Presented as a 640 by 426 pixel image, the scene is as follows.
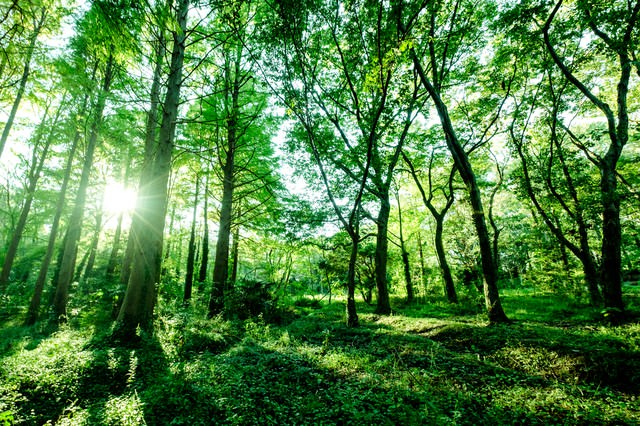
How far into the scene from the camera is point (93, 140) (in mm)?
10609

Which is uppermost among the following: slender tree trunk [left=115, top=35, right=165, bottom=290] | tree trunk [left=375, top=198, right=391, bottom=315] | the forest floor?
slender tree trunk [left=115, top=35, right=165, bottom=290]

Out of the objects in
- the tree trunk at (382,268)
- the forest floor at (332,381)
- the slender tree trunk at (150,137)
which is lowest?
the forest floor at (332,381)

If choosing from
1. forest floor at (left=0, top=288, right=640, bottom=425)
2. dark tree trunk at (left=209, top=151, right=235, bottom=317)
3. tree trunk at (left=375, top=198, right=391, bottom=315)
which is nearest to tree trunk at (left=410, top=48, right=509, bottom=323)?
forest floor at (left=0, top=288, right=640, bottom=425)

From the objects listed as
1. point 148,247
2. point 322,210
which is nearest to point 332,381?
point 148,247

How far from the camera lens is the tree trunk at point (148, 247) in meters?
5.66

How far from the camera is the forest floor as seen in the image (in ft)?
9.86

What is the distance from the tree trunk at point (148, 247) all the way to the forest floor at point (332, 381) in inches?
18.9

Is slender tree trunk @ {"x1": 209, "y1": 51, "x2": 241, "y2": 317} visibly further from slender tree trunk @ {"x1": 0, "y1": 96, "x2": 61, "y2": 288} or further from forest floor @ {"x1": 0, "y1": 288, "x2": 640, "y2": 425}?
slender tree trunk @ {"x1": 0, "y1": 96, "x2": 61, "y2": 288}

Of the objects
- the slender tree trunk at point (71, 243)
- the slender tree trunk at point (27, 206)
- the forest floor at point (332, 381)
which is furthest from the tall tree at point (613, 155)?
the slender tree trunk at point (27, 206)

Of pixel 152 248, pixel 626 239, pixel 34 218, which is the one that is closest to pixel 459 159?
pixel 152 248

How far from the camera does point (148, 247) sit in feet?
19.0

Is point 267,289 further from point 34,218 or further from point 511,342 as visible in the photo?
point 34,218

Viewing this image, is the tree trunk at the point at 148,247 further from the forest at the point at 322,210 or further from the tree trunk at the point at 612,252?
the tree trunk at the point at 612,252

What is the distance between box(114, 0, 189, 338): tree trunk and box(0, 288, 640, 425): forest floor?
1.58 feet
